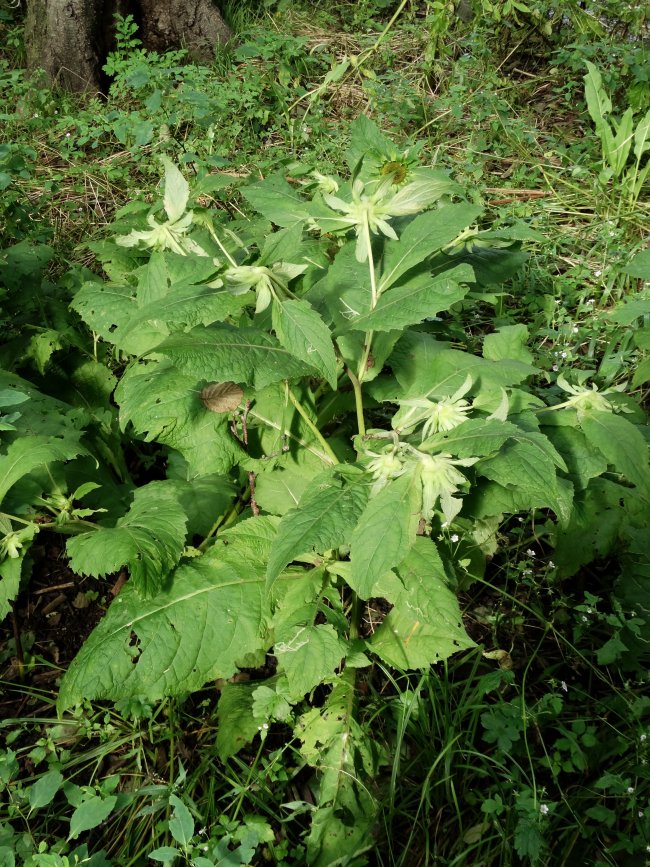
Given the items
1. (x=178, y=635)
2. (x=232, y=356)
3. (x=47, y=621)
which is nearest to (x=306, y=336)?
(x=232, y=356)

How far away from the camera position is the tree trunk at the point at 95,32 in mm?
4473

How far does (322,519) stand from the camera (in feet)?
4.58

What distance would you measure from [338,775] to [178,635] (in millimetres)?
531

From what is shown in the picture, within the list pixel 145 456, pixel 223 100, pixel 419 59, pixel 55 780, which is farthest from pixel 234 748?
pixel 419 59

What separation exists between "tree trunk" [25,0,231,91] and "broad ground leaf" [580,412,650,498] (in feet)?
14.2

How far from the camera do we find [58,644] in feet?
7.09

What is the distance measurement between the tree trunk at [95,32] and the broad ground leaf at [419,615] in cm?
427

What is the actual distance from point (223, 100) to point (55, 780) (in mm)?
3754

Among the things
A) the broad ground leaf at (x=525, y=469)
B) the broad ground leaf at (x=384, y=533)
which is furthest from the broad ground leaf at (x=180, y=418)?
the broad ground leaf at (x=525, y=469)

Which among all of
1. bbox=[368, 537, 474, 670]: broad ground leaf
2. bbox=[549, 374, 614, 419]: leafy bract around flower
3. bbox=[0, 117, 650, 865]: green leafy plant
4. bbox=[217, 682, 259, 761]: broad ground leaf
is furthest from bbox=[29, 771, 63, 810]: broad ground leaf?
bbox=[549, 374, 614, 419]: leafy bract around flower

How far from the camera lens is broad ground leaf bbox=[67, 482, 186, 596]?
1.58 m

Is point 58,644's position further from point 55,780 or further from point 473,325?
point 473,325

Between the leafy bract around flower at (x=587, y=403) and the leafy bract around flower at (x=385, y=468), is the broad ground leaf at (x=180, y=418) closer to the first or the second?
the leafy bract around flower at (x=385, y=468)

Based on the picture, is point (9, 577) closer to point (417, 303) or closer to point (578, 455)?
point (417, 303)
